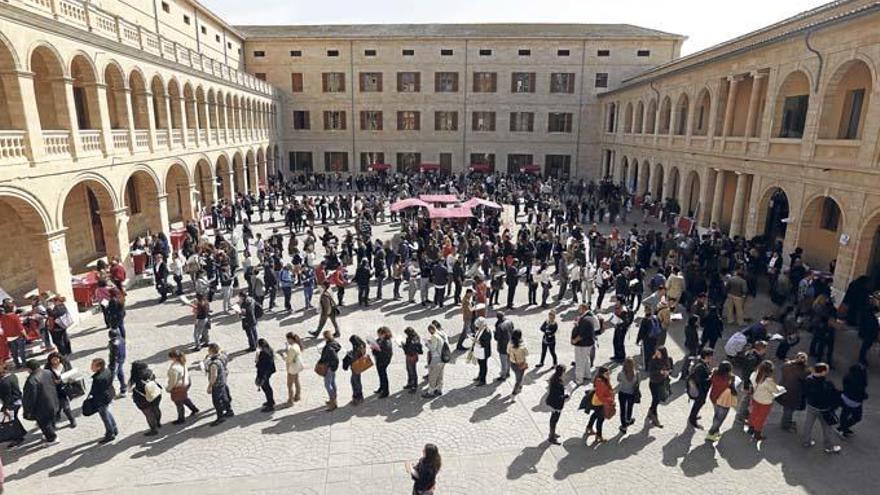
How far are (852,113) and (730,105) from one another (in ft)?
19.1

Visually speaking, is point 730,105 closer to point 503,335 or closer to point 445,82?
point 503,335

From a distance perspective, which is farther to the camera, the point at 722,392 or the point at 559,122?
the point at 559,122

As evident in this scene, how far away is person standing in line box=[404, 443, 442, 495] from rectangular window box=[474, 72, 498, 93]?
38932mm

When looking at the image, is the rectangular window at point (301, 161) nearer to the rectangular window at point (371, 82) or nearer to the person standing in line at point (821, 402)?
the rectangular window at point (371, 82)

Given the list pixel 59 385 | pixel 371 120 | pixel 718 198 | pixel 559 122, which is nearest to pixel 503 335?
pixel 59 385

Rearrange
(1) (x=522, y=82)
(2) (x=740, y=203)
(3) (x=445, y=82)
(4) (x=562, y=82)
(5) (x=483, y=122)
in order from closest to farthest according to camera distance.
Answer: (2) (x=740, y=203)
(4) (x=562, y=82)
(1) (x=522, y=82)
(3) (x=445, y=82)
(5) (x=483, y=122)

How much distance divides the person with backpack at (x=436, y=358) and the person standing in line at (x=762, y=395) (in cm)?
511

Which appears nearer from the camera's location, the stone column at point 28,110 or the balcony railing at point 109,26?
the stone column at point 28,110

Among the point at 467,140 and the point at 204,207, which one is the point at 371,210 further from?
the point at 467,140

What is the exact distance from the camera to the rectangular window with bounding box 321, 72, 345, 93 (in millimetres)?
41250

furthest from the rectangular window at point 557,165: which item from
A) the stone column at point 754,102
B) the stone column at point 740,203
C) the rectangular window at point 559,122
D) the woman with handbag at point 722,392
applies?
the woman with handbag at point 722,392

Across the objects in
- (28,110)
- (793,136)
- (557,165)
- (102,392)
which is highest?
(28,110)

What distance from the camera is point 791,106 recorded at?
1784 centimetres

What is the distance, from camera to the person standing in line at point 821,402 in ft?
25.0
